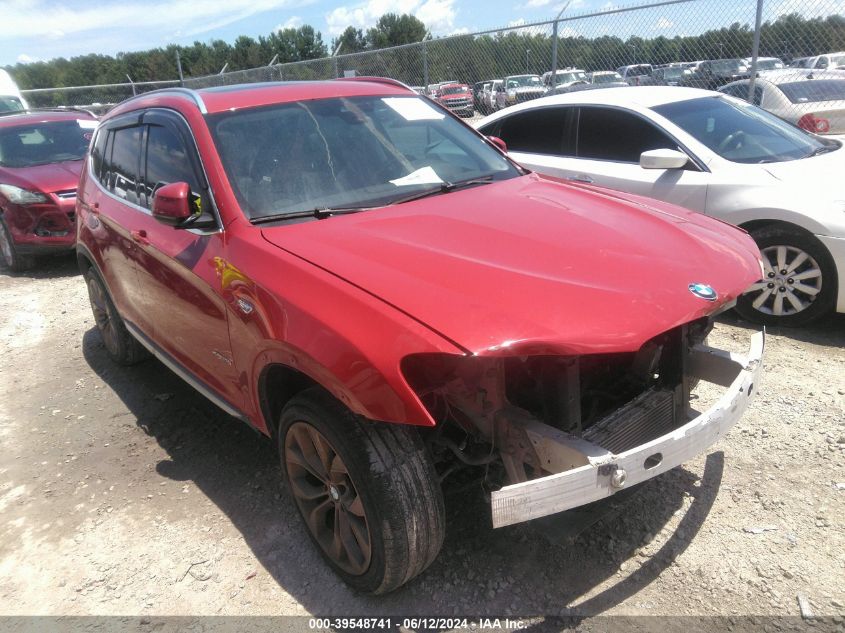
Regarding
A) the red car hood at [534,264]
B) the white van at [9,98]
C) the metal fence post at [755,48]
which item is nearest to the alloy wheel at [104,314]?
the red car hood at [534,264]

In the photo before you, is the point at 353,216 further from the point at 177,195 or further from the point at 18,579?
the point at 18,579

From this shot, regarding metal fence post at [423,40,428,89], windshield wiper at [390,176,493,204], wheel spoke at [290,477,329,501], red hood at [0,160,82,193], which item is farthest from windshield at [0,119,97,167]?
wheel spoke at [290,477,329,501]

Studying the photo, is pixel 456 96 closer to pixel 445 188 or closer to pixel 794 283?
pixel 794 283

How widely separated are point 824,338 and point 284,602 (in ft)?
12.9

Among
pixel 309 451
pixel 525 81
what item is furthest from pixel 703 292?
pixel 525 81

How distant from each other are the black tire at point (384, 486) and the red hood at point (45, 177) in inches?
268

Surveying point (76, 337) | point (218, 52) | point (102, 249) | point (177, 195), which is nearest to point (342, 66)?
point (76, 337)

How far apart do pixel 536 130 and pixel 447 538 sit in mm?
4355

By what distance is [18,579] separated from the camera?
2.83 metres

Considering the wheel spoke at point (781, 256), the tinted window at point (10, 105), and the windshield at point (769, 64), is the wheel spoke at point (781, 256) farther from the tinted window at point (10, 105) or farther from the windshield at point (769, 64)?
the tinted window at point (10, 105)

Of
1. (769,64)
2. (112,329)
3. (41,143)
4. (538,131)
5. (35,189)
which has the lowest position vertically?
(112,329)

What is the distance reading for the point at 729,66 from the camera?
362 inches

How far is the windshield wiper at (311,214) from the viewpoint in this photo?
2.73 m

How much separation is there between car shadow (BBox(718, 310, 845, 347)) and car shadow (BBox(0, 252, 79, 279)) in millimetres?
7485
